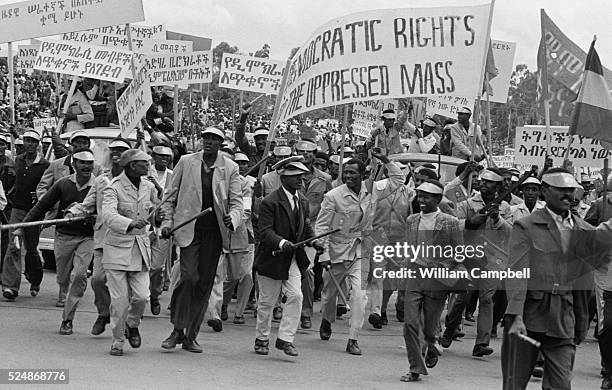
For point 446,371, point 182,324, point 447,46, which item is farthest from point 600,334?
point 182,324

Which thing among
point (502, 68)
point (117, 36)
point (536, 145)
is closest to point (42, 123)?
point (117, 36)

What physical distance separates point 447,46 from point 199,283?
3.25 metres

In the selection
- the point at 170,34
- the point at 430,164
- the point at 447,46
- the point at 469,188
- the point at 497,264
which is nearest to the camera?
the point at 447,46

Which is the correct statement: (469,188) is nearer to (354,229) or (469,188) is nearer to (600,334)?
(354,229)

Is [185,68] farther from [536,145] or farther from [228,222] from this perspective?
[228,222]

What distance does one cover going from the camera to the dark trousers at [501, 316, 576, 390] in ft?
24.3

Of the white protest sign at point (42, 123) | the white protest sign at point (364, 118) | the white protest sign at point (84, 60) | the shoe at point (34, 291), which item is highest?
the white protest sign at point (84, 60)

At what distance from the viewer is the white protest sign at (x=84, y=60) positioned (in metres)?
16.3

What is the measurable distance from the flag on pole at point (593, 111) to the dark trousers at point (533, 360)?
3.35 metres

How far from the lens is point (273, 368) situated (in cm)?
981

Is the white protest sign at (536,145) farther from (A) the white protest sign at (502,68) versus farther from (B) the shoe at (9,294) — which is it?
(B) the shoe at (9,294)

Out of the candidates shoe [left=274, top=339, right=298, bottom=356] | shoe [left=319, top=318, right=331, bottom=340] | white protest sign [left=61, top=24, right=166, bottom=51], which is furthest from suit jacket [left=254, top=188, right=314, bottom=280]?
white protest sign [left=61, top=24, right=166, bottom=51]

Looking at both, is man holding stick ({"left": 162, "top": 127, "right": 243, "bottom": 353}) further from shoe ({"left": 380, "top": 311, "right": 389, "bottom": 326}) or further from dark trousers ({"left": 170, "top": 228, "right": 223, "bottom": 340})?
shoe ({"left": 380, "top": 311, "right": 389, "bottom": 326})

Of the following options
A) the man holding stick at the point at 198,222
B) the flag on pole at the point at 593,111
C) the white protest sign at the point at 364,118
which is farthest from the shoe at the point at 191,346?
the white protest sign at the point at 364,118
